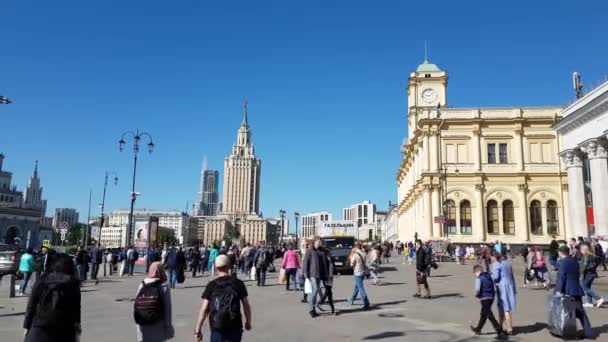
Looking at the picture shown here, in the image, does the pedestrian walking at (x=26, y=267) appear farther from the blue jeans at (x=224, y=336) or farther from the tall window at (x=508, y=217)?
the tall window at (x=508, y=217)

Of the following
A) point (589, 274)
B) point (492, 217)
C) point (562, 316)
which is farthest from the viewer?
point (492, 217)

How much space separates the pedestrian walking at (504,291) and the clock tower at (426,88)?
51.6m

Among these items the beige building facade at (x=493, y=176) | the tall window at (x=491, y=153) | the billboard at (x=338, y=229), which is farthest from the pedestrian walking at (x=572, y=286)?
the tall window at (x=491, y=153)

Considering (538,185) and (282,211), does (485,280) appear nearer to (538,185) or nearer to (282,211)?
(538,185)

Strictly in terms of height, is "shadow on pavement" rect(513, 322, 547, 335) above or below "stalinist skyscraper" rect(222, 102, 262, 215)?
below

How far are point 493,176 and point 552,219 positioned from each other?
24.6 feet

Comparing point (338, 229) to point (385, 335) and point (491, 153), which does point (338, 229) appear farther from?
point (385, 335)

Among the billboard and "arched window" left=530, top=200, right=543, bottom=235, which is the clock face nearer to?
"arched window" left=530, top=200, right=543, bottom=235

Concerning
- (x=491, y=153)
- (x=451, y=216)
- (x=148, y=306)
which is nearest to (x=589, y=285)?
(x=148, y=306)

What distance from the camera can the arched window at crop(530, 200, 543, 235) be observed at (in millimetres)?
47750

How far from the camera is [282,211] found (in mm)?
77562

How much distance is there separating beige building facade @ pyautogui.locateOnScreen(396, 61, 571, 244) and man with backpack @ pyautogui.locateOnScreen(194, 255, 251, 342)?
44.2 meters

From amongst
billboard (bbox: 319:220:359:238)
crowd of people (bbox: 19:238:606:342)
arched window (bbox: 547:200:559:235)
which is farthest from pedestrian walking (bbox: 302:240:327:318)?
arched window (bbox: 547:200:559:235)

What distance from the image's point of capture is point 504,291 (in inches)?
367
